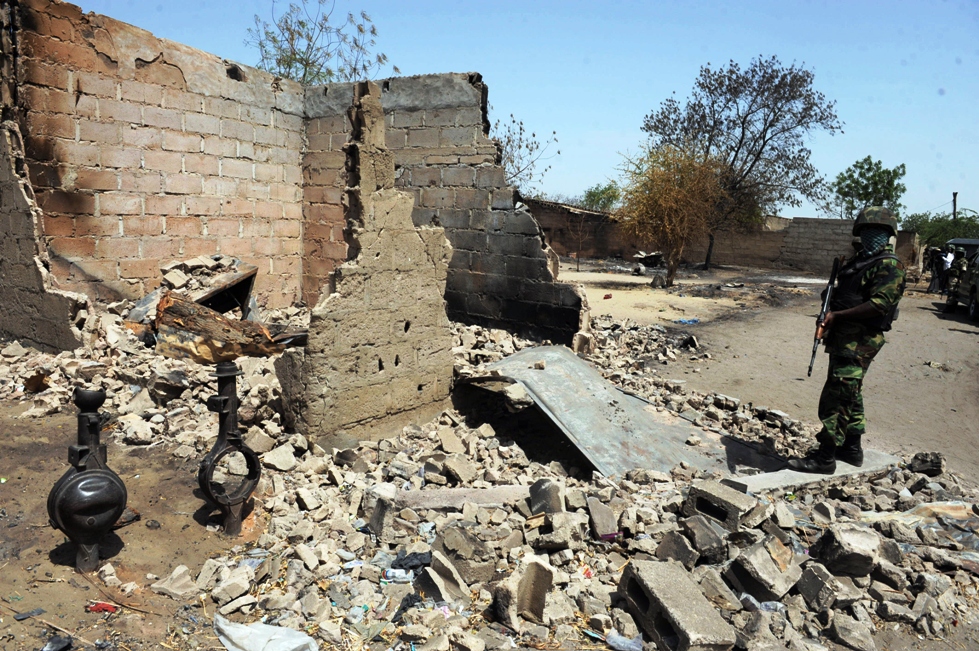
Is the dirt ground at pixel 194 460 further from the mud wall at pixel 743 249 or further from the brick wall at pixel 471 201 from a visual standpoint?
the mud wall at pixel 743 249

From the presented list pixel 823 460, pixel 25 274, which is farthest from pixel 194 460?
pixel 823 460

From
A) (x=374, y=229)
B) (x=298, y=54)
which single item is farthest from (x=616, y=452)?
(x=298, y=54)

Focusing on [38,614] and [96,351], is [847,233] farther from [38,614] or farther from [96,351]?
[38,614]

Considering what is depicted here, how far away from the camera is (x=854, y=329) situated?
4.55 metres

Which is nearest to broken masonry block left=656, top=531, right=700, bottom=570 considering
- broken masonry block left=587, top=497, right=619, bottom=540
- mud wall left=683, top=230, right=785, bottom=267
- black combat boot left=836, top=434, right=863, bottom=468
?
broken masonry block left=587, top=497, right=619, bottom=540

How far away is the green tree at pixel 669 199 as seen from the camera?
1756cm

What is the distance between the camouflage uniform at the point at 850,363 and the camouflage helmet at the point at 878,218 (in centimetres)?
17

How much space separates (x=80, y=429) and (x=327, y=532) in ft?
4.34

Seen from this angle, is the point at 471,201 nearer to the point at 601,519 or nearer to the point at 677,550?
the point at 601,519

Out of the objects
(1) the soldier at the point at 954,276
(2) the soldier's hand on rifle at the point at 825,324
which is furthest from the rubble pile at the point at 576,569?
(1) the soldier at the point at 954,276

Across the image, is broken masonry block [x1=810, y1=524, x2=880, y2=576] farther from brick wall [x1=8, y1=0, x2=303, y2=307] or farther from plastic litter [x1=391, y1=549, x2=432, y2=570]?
brick wall [x1=8, y1=0, x2=303, y2=307]

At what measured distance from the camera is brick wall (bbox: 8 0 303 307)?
6242 millimetres

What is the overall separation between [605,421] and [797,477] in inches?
56.2

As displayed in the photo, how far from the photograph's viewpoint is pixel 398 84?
816cm
